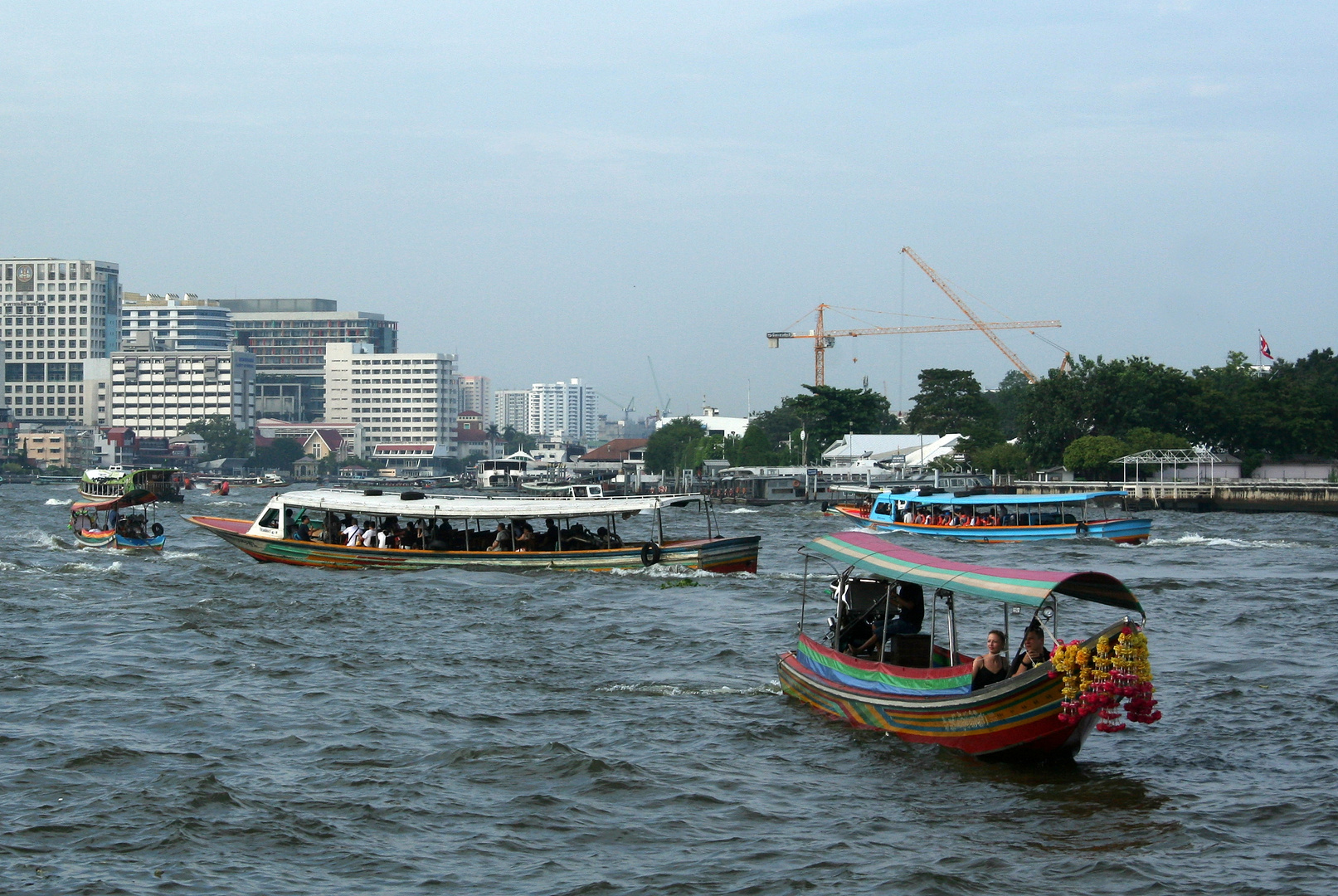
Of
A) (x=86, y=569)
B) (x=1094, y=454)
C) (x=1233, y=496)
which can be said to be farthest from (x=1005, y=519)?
(x=1094, y=454)

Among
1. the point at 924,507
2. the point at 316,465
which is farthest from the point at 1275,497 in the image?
the point at 316,465

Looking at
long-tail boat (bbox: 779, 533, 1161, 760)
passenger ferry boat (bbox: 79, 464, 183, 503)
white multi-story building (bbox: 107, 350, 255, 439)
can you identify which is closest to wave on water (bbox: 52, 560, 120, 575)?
passenger ferry boat (bbox: 79, 464, 183, 503)

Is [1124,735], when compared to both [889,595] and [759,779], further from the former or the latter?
[759,779]

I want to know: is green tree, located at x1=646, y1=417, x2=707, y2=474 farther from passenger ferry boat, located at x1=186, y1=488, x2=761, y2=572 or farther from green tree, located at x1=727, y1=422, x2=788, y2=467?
passenger ferry boat, located at x1=186, y1=488, x2=761, y2=572

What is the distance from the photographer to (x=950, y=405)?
4491 inches

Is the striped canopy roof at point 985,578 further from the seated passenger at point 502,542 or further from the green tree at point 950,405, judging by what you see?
the green tree at point 950,405

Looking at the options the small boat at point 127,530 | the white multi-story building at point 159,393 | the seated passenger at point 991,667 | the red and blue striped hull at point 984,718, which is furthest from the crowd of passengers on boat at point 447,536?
the white multi-story building at point 159,393

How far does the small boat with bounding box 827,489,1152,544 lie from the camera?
1732 inches

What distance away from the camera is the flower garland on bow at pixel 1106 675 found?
11.2 metres

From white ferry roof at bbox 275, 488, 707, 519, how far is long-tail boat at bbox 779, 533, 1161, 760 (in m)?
12.4

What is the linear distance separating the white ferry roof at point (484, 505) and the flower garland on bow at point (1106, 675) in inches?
664

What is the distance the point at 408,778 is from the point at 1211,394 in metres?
74.4

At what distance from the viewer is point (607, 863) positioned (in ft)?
34.8

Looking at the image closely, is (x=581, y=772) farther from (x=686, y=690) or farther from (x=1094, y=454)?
(x=1094, y=454)
